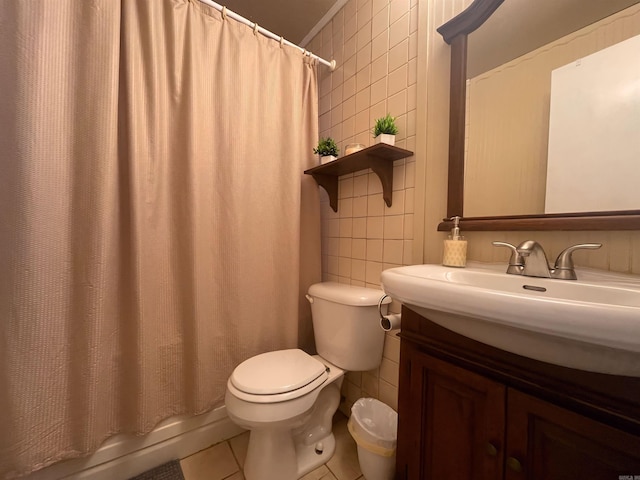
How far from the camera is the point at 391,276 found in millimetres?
554

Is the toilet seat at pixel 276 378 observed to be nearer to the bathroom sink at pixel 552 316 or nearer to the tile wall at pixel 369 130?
the tile wall at pixel 369 130

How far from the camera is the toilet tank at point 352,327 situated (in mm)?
1023

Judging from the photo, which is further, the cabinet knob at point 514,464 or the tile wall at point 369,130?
the tile wall at point 369,130

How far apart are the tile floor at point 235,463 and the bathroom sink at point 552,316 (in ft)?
3.07

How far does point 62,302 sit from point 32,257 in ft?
0.54

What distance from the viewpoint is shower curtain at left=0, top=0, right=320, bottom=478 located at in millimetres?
781

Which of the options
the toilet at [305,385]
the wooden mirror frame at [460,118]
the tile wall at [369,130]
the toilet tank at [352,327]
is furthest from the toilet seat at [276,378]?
the wooden mirror frame at [460,118]

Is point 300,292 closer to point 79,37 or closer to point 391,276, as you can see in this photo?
point 391,276

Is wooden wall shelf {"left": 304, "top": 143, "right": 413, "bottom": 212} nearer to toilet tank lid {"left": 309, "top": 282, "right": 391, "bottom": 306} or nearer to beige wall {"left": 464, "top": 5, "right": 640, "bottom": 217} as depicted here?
beige wall {"left": 464, "top": 5, "right": 640, "bottom": 217}

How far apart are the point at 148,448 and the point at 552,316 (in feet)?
4.69

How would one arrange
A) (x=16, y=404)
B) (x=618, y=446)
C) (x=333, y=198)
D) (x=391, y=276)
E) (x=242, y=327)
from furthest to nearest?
1. (x=333, y=198)
2. (x=242, y=327)
3. (x=16, y=404)
4. (x=391, y=276)
5. (x=618, y=446)

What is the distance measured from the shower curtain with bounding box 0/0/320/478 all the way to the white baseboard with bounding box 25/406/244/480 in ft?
0.27

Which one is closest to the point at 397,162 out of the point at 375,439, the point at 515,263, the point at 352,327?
the point at 515,263

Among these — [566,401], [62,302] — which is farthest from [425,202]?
[62,302]
